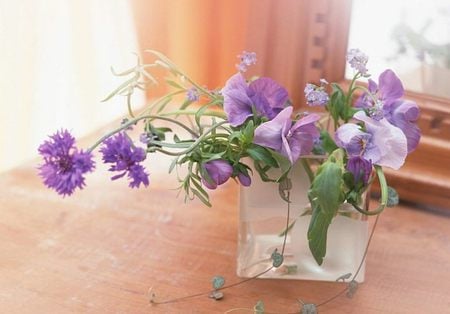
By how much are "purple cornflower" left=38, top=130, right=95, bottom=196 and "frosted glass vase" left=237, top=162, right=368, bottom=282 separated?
0.15 meters

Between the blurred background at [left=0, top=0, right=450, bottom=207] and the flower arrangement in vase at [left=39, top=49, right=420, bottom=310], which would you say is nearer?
the flower arrangement in vase at [left=39, top=49, right=420, bottom=310]

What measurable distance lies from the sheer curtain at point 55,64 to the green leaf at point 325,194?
542mm

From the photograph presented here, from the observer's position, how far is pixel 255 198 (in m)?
0.58

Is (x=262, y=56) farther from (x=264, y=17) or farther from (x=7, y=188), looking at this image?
(x=7, y=188)

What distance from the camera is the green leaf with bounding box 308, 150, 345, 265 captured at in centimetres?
46

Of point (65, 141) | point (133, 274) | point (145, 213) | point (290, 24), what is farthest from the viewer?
point (290, 24)

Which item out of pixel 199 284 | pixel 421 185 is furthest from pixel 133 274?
pixel 421 185

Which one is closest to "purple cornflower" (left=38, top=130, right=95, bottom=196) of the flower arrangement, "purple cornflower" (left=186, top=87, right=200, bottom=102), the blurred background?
the flower arrangement

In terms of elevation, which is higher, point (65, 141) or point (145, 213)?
point (65, 141)

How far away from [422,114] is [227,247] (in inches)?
10.4

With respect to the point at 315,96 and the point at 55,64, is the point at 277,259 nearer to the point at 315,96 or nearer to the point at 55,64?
the point at 315,96

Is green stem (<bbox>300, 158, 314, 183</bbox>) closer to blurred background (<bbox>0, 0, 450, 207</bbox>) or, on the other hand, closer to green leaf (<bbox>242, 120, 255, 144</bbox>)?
green leaf (<bbox>242, 120, 255, 144</bbox>)

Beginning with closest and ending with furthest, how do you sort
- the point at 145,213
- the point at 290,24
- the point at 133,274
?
the point at 133,274 → the point at 145,213 → the point at 290,24

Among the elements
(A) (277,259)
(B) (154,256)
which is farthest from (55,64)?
(A) (277,259)
